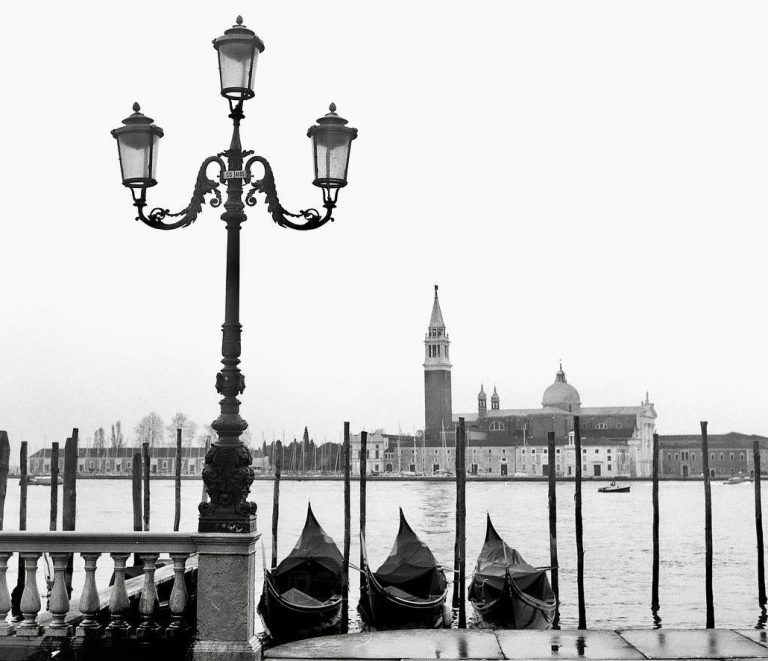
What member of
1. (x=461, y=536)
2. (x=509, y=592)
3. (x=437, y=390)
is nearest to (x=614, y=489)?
(x=437, y=390)

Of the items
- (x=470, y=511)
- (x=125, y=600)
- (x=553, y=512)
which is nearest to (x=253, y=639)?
(x=125, y=600)

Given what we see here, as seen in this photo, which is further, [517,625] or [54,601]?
[517,625]

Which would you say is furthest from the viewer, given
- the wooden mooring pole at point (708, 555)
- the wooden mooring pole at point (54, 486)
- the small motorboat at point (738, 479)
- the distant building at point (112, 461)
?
the distant building at point (112, 461)

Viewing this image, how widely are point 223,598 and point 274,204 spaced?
2.65 m

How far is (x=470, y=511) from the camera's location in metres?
56.8

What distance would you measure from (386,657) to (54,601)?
2412mm

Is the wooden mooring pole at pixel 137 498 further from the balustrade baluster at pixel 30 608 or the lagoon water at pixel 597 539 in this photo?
the balustrade baluster at pixel 30 608

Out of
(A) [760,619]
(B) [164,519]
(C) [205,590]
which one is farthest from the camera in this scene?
(B) [164,519]

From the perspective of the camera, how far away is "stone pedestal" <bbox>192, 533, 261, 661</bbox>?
6066 mm

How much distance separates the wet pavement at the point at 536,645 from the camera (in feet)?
A: 23.3

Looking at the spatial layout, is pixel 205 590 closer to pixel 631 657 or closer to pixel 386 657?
pixel 386 657

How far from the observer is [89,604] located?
6207 mm

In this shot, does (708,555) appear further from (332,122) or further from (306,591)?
(332,122)

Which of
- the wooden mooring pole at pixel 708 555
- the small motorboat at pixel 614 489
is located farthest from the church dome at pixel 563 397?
the wooden mooring pole at pixel 708 555
